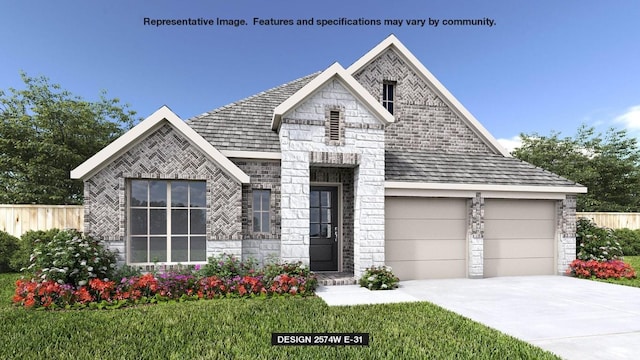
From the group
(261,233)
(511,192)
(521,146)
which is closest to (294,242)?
(261,233)

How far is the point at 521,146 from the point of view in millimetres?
30297

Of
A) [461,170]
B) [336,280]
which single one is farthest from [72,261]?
[461,170]

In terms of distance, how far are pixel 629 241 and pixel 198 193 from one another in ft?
62.6

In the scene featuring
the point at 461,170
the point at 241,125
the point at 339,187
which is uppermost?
the point at 241,125

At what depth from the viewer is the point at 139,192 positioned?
27.4 ft

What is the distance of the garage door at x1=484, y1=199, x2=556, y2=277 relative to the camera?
10523 millimetres

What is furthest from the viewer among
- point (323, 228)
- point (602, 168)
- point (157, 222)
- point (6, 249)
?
point (602, 168)

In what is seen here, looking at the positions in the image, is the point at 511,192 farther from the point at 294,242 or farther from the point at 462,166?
the point at 294,242

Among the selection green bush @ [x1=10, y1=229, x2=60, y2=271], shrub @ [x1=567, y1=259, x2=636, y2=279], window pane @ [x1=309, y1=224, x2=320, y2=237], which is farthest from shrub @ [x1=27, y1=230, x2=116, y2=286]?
shrub @ [x1=567, y1=259, x2=636, y2=279]

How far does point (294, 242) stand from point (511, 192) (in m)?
6.53

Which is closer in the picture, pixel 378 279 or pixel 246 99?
pixel 378 279

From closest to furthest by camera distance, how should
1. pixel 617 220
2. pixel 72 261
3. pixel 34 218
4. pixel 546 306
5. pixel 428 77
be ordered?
pixel 546 306 → pixel 72 261 → pixel 34 218 → pixel 428 77 → pixel 617 220

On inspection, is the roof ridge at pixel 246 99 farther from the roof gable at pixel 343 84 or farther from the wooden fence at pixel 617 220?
the wooden fence at pixel 617 220

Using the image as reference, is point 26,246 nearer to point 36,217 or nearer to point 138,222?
point 36,217
